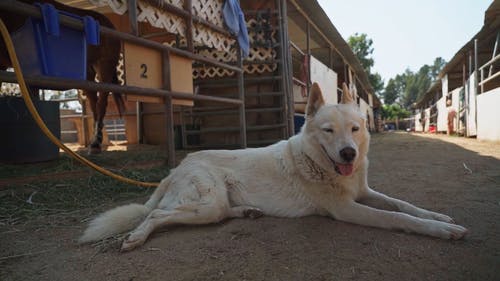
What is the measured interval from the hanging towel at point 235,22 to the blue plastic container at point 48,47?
9.62 feet

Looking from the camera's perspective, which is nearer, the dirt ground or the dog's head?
the dirt ground

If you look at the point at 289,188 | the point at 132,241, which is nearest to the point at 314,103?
the point at 289,188

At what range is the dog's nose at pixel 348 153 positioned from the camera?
2.14 metres

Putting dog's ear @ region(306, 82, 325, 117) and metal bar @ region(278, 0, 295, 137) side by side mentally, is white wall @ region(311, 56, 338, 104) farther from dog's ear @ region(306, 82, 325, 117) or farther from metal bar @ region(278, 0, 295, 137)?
dog's ear @ region(306, 82, 325, 117)

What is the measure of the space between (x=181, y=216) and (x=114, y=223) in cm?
48

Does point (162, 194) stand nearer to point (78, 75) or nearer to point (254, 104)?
point (78, 75)

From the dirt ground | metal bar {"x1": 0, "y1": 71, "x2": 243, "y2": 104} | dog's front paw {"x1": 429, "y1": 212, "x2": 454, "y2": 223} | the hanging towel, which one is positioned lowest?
the dirt ground

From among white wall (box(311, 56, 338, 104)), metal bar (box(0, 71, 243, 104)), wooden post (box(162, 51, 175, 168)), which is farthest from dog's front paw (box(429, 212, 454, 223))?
white wall (box(311, 56, 338, 104))

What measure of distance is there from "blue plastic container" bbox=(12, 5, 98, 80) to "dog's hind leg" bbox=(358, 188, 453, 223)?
9.49 ft

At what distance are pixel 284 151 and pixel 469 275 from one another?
1.60 m

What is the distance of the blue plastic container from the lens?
250 cm

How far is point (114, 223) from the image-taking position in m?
2.16

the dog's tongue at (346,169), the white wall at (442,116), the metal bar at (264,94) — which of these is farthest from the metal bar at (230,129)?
the white wall at (442,116)

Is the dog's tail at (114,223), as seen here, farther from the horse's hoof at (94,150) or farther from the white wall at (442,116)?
the white wall at (442,116)
